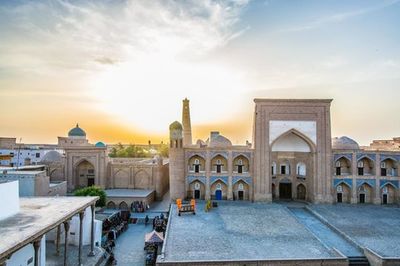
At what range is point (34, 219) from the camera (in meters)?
10.3

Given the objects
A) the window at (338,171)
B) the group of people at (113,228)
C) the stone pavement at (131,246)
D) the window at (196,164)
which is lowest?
the stone pavement at (131,246)

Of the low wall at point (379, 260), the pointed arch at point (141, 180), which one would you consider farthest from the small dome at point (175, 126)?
the low wall at point (379, 260)

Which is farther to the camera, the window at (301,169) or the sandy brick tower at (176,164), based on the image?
the window at (301,169)

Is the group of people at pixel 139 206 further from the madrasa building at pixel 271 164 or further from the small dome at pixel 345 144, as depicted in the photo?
the small dome at pixel 345 144

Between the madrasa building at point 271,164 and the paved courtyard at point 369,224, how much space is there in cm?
194

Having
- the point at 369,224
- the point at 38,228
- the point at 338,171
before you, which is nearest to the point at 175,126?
the point at 338,171

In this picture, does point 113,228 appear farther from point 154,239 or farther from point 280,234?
point 280,234

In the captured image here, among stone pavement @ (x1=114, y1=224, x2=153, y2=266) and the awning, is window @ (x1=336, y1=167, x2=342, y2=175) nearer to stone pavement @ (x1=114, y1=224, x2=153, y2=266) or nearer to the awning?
stone pavement @ (x1=114, y1=224, x2=153, y2=266)

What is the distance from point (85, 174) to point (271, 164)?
692 inches

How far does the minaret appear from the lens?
40.3 meters

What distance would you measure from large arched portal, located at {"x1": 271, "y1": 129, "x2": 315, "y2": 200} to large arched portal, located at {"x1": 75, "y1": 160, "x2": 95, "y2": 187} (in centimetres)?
1711

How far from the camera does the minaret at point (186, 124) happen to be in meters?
40.3

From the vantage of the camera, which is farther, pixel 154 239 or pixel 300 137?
pixel 300 137

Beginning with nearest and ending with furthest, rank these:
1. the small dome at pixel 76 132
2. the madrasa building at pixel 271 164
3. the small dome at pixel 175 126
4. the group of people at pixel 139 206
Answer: the group of people at pixel 139 206 → the madrasa building at pixel 271 164 → the small dome at pixel 175 126 → the small dome at pixel 76 132
